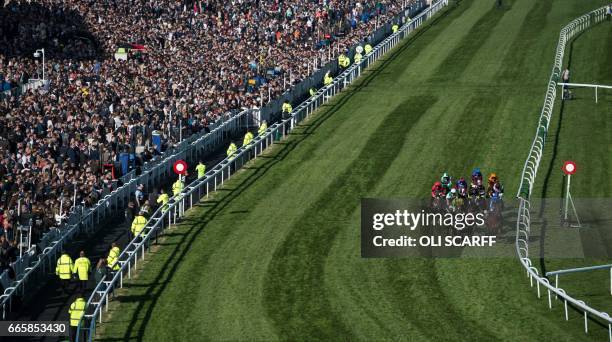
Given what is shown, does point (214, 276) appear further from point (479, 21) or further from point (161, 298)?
point (479, 21)

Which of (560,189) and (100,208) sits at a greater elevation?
(560,189)

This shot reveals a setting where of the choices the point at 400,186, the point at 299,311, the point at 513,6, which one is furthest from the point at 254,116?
the point at 513,6

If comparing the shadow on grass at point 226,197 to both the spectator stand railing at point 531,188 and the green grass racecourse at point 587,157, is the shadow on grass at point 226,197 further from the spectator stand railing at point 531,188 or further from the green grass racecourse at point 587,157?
the green grass racecourse at point 587,157

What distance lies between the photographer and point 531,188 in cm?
4172

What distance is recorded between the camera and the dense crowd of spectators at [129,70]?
143 feet

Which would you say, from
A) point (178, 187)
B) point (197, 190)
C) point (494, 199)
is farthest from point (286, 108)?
point (494, 199)

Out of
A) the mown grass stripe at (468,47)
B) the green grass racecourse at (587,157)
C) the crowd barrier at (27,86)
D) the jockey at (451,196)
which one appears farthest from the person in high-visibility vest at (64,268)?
the mown grass stripe at (468,47)

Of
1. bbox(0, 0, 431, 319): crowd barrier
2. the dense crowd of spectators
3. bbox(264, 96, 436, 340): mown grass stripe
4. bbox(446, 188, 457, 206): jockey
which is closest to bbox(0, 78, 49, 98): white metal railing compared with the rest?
bbox(0, 0, 431, 319): crowd barrier

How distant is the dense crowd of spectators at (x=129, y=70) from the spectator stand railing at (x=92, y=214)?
502mm

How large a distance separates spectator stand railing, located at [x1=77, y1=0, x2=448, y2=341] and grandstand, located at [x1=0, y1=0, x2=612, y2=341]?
0.09 metres

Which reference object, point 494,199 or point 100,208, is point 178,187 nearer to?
point 100,208

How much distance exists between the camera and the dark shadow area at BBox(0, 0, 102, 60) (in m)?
58.8

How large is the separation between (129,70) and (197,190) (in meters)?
17.0

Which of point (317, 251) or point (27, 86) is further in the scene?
point (27, 86)
